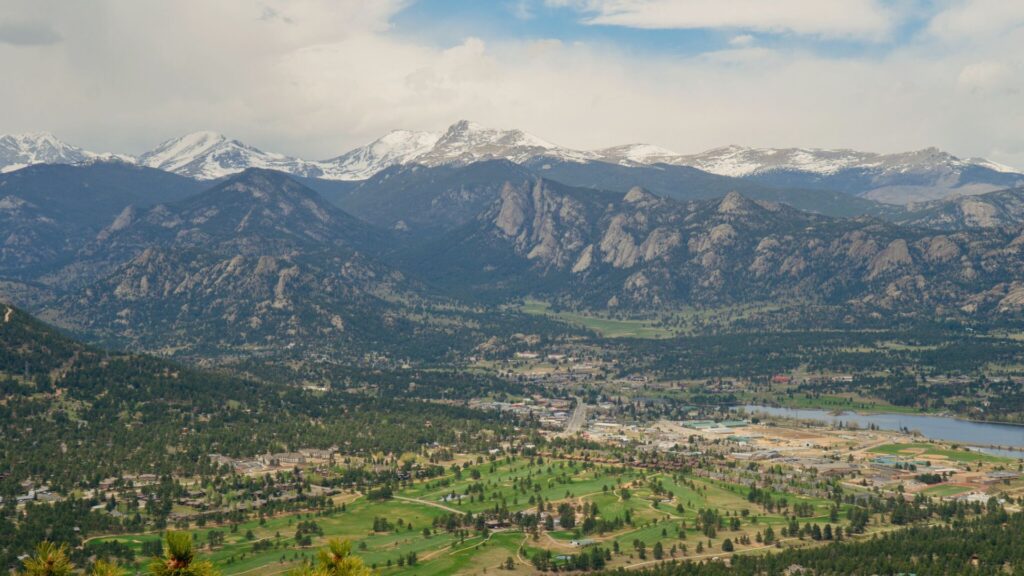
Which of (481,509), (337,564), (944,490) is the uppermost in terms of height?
(337,564)

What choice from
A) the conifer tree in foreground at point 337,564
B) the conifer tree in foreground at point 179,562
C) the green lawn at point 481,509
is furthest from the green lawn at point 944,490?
the conifer tree in foreground at point 179,562

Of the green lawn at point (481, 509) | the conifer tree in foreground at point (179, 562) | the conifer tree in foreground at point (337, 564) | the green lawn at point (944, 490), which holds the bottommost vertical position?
the green lawn at point (944, 490)

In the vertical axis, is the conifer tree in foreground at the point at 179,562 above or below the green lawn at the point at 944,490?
above

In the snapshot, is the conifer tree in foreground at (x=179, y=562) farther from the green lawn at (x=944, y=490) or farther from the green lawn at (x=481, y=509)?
the green lawn at (x=944, y=490)

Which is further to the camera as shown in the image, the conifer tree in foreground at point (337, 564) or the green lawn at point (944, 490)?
the green lawn at point (944, 490)

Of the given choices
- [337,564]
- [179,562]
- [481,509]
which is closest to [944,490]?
[481,509]

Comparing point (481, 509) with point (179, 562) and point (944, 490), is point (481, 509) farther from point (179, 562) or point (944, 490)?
point (179, 562)

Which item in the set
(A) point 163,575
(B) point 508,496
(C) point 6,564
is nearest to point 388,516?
(B) point 508,496

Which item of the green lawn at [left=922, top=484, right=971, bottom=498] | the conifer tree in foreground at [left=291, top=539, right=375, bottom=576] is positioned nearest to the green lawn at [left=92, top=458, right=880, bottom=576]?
the green lawn at [left=922, top=484, right=971, bottom=498]

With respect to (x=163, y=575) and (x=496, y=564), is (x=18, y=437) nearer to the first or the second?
(x=496, y=564)

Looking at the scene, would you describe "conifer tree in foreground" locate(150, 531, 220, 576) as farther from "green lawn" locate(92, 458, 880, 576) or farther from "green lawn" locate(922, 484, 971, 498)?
"green lawn" locate(922, 484, 971, 498)

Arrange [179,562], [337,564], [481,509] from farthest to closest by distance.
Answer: [481,509] → [337,564] → [179,562]
